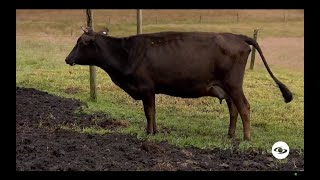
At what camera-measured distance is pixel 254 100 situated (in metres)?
12.6

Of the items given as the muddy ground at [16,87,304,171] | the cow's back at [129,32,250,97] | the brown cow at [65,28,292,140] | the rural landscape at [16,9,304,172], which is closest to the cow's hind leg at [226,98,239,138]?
the brown cow at [65,28,292,140]

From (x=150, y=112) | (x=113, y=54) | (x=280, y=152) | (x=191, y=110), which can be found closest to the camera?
(x=280, y=152)

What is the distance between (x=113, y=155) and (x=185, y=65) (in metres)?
2.37

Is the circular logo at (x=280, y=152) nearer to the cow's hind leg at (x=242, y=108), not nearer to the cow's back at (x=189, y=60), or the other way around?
the cow's hind leg at (x=242, y=108)

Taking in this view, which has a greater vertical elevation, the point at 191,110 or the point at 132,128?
the point at 191,110

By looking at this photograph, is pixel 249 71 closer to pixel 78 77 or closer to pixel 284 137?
pixel 78 77

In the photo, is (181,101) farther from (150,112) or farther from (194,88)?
(194,88)

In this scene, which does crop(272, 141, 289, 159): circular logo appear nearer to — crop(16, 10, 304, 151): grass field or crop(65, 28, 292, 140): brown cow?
crop(16, 10, 304, 151): grass field

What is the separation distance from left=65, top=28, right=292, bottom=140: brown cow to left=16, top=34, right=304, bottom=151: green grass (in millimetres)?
575

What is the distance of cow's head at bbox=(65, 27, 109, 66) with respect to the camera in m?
8.66

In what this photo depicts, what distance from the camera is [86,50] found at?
8.77 meters

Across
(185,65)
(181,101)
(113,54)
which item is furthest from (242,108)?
(181,101)

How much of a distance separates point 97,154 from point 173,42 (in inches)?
105
